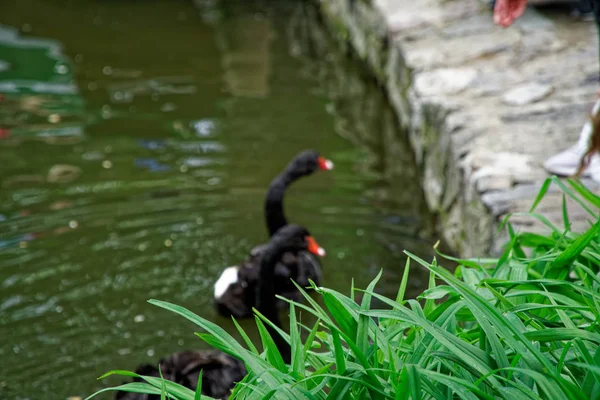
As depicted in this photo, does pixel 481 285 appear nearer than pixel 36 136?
Yes

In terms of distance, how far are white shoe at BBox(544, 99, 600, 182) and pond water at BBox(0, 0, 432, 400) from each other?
3.17 feet

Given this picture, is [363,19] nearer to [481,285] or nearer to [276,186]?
[276,186]

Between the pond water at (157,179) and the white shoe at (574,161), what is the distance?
38.1 inches

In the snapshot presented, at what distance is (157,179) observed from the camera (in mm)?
6488

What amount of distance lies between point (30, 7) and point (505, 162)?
8822 millimetres

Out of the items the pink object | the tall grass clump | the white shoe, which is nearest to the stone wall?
the white shoe

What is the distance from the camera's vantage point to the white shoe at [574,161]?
4555 mm

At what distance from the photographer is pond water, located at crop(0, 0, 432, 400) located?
4.73m

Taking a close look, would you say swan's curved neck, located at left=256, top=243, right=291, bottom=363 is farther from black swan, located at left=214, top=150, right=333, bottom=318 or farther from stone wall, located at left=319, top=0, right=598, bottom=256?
stone wall, located at left=319, top=0, right=598, bottom=256

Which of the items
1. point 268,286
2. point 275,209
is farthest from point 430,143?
point 268,286

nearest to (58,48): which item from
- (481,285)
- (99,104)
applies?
(99,104)

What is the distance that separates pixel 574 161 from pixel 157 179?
3.08 meters

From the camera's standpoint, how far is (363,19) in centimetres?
930

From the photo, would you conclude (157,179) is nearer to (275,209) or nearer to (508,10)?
(275,209)
